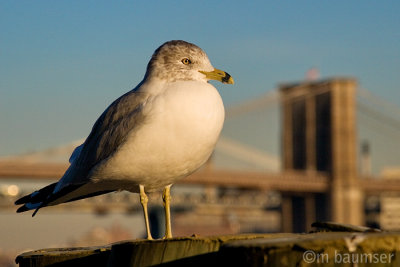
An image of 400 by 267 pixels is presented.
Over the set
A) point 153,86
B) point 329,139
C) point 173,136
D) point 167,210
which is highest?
point 329,139

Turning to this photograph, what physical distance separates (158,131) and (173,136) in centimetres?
7

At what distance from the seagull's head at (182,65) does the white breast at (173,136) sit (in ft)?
0.24

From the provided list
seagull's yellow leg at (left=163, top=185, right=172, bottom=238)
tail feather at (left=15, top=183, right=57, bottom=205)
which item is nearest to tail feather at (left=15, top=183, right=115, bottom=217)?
tail feather at (left=15, top=183, right=57, bottom=205)

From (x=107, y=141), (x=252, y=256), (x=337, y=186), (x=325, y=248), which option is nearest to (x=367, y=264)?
(x=325, y=248)

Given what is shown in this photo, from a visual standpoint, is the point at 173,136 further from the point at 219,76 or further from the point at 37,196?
the point at 37,196

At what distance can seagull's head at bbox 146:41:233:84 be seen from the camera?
13.3 ft

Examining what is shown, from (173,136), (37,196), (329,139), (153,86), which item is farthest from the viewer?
(329,139)

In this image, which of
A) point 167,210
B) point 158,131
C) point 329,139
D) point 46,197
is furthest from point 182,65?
point 329,139

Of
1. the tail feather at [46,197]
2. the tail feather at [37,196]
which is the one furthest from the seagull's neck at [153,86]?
the tail feather at [37,196]

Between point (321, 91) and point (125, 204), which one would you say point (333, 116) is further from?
point (125, 204)

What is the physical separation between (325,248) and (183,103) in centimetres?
130

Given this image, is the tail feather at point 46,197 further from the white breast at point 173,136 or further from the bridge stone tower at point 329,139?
the bridge stone tower at point 329,139

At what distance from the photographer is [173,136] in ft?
12.8

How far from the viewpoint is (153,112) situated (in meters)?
3.93
